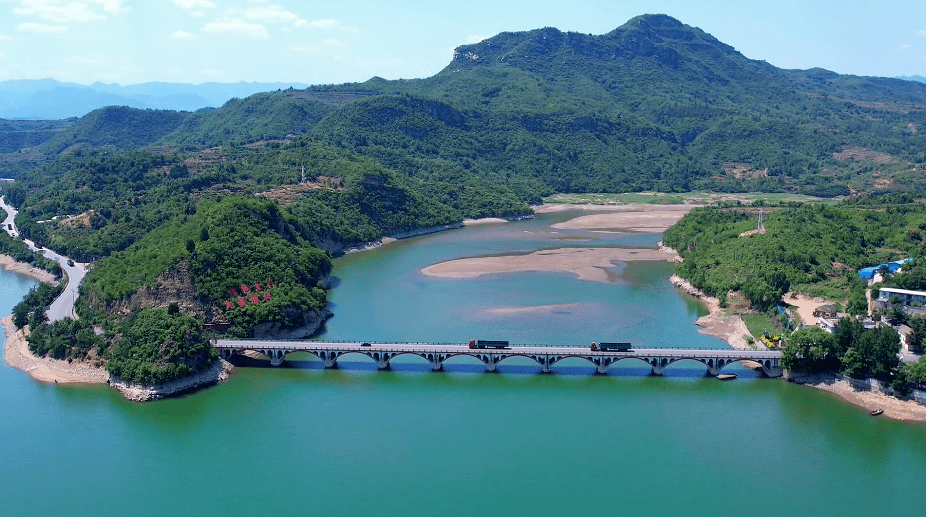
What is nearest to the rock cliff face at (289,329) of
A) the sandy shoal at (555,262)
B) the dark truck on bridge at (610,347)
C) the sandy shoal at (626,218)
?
the dark truck on bridge at (610,347)

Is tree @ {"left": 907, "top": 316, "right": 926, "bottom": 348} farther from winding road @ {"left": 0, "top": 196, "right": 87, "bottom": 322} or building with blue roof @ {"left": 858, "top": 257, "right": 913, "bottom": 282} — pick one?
winding road @ {"left": 0, "top": 196, "right": 87, "bottom": 322}

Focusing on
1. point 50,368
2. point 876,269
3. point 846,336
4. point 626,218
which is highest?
point 876,269

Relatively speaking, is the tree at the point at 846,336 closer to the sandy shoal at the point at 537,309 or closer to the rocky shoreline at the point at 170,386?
the sandy shoal at the point at 537,309

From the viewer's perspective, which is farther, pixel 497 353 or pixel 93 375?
pixel 497 353

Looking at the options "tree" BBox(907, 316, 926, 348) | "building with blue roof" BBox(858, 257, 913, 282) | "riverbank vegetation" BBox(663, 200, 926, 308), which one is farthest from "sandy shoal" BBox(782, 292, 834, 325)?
"tree" BBox(907, 316, 926, 348)

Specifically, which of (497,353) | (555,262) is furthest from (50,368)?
(555,262)

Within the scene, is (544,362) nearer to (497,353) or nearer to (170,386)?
(497,353)
